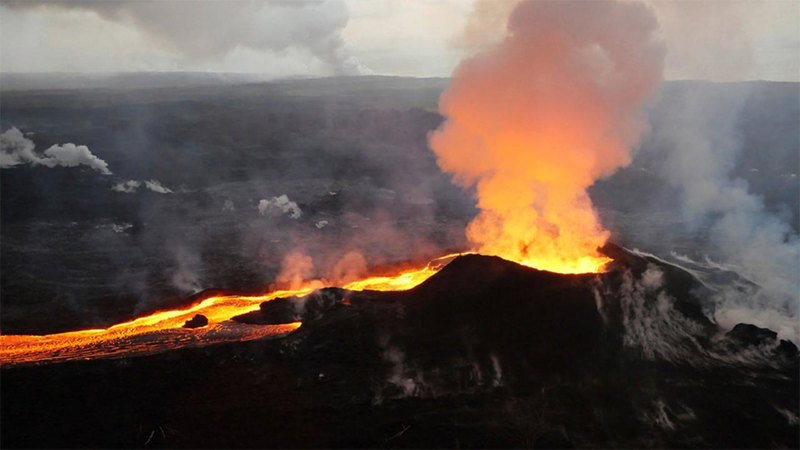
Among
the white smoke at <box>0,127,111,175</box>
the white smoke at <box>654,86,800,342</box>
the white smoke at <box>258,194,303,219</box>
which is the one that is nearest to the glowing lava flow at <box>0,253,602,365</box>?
the white smoke at <box>654,86,800,342</box>

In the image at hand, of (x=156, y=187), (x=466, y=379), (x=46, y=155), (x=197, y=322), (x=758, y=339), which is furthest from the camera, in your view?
(x=46, y=155)

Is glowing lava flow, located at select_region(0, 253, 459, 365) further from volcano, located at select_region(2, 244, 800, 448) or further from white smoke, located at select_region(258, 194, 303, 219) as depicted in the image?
white smoke, located at select_region(258, 194, 303, 219)

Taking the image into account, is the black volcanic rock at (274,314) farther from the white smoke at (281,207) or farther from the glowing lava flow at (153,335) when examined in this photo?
the white smoke at (281,207)

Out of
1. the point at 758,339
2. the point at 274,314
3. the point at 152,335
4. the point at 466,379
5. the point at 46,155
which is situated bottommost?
the point at 152,335

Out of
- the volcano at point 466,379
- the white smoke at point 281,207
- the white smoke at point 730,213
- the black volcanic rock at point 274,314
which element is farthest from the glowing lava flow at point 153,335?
the white smoke at point 281,207

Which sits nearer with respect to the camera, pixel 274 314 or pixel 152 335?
pixel 152 335

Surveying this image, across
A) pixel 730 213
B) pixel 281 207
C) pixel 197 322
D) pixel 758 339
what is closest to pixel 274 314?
pixel 197 322

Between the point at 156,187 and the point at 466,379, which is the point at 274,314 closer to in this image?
the point at 466,379
